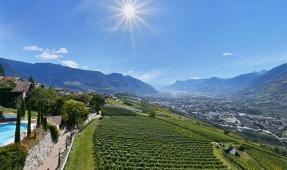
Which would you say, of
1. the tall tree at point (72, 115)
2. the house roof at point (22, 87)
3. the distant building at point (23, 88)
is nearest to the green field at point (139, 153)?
the tall tree at point (72, 115)

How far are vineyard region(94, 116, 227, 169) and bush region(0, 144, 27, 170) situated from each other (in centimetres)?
1582

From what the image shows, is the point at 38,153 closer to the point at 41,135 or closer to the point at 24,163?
the point at 41,135

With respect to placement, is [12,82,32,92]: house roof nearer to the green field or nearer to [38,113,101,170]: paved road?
the green field

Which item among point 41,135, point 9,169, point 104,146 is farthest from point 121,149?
point 9,169

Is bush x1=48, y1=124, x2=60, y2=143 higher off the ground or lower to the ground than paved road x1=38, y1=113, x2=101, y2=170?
higher

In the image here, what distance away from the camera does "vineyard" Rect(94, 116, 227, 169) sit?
192 ft

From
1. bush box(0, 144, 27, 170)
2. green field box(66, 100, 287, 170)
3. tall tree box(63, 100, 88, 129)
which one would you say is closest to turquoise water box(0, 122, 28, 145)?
bush box(0, 144, 27, 170)

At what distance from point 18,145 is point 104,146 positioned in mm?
29508

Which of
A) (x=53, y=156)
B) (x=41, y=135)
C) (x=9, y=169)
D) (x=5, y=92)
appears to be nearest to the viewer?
(x=9, y=169)

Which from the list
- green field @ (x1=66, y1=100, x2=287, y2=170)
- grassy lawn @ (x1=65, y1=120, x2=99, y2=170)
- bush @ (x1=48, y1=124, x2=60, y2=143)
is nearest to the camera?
grassy lawn @ (x1=65, y1=120, x2=99, y2=170)

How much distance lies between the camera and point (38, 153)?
4944 cm

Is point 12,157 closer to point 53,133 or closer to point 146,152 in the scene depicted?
point 53,133

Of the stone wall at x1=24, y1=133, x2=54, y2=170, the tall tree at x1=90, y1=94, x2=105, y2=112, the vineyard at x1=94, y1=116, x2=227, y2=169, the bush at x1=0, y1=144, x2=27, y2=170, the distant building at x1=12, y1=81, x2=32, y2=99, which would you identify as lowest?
the vineyard at x1=94, y1=116, x2=227, y2=169

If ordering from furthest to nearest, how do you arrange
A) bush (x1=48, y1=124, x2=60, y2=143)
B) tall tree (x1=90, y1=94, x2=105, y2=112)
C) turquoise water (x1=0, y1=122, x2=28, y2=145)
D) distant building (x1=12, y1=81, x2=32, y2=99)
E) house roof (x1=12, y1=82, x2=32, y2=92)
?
tall tree (x1=90, y1=94, x2=105, y2=112), house roof (x1=12, y1=82, x2=32, y2=92), distant building (x1=12, y1=81, x2=32, y2=99), bush (x1=48, y1=124, x2=60, y2=143), turquoise water (x1=0, y1=122, x2=28, y2=145)
